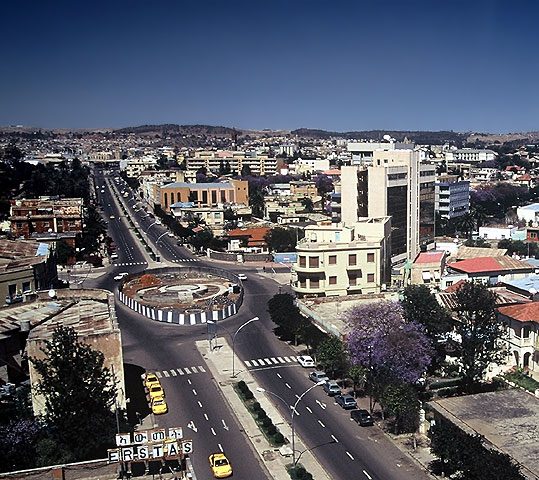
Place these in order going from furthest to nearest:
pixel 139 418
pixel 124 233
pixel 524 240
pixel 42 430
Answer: pixel 124 233
pixel 524 240
pixel 139 418
pixel 42 430

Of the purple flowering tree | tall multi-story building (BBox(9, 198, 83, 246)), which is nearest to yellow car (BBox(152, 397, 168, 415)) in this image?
the purple flowering tree

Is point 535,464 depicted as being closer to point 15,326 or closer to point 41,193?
point 15,326

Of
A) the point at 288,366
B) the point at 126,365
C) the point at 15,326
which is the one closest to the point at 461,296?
the point at 288,366

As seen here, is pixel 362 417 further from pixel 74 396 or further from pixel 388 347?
pixel 74 396

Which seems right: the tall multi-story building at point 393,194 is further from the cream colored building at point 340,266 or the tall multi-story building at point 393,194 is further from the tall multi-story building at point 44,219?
the tall multi-story building at point 44,219

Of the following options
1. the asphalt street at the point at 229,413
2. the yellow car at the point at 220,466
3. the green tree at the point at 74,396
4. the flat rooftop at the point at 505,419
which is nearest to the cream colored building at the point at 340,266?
the asphalt street at the point at 229,413

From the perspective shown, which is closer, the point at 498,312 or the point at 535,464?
the point at 535,464

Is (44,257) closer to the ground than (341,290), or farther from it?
farther from it
